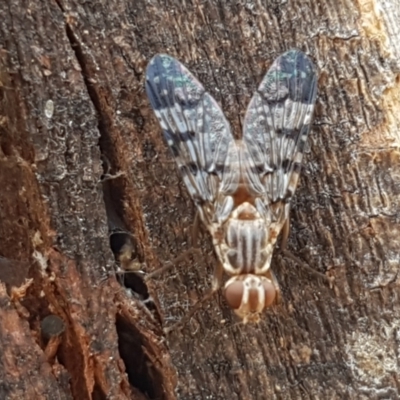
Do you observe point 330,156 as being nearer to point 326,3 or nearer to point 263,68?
point 263,68

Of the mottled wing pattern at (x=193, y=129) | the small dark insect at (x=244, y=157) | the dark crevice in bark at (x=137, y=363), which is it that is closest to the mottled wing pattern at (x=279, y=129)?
the small dark insect at (x=244, y=157)

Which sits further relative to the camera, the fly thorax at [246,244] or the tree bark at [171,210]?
the fly thorax at [246,244]

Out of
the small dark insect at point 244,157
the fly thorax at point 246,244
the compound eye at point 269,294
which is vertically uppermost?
the small dark insect at point 244,157

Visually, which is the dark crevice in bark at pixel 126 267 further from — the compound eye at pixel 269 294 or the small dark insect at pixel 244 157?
the compound eye at pixel 269 294

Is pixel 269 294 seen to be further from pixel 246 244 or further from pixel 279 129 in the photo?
pixel 279 129

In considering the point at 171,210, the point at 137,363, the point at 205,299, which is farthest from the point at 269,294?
the point at 137,363

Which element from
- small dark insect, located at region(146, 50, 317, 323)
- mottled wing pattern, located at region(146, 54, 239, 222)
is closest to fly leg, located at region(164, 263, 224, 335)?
small dark insect, located at region(146, 50, 317, 323)

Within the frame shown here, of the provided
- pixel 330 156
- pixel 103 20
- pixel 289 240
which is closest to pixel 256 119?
pixel 330 156
